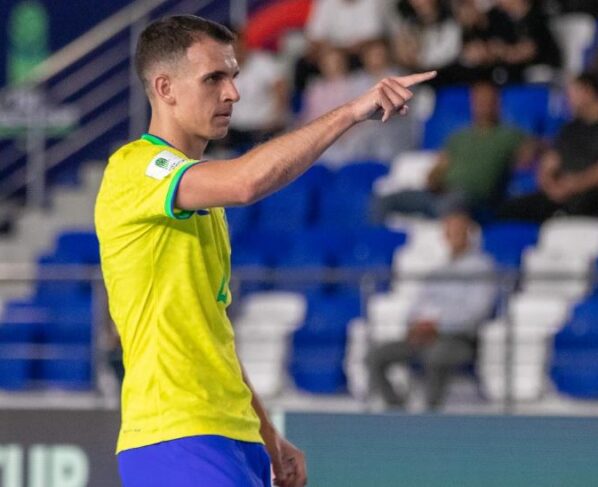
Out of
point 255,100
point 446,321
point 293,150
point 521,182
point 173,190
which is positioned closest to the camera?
point 293,150

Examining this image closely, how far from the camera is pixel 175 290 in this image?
3.13 meters

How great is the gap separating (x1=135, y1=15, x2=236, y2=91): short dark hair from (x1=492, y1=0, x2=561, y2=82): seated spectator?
6.61 metres

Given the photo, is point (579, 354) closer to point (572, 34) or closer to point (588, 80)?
point (588, 80)

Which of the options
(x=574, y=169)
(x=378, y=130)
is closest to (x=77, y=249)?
(x=378, y=130)

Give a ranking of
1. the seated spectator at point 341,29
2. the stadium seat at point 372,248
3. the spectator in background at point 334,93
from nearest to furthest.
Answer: the stadium seat at point 372,248 → the spectator in background at point 334,93 → the seated spectator at point 341,29

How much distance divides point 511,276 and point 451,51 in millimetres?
3371

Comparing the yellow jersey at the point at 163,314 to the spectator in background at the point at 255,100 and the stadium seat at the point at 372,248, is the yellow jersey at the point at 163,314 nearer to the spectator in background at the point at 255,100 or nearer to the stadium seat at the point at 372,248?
the stadium seat at the point at 372,248

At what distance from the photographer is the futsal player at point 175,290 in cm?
309

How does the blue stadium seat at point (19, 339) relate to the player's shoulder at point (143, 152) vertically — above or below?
below

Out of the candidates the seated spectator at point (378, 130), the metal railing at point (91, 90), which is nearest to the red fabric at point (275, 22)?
the metal railing at point (91, 90)

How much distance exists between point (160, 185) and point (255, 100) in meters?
7.99

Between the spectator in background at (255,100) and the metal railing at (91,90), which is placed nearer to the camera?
the spectator in background at (255,100)

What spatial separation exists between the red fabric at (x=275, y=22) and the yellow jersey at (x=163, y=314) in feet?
28.5

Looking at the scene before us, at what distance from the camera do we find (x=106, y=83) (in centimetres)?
1262
